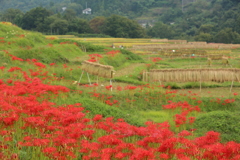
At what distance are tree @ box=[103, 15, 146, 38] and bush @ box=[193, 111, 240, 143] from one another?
60000 millimetres

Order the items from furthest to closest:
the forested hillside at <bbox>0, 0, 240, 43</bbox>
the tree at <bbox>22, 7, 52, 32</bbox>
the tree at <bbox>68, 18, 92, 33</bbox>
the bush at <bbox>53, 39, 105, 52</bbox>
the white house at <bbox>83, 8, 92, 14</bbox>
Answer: the white house at <bbox>83, 8, 92, 14</bbox>
the tree at <bbox>68, 18, 92, 33</bbox>
the forested hillside at <bbox>0, 0, 240, 43</bbox>
the tree at <bbox>22, 7, 52, 32</bbox>
the bush at <bbox>53, 39, 105, 52</bbox>

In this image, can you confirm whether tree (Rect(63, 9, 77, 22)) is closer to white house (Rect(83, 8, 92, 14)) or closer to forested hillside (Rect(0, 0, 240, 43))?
forested hillside (Rect(0, 0, 240, 43))

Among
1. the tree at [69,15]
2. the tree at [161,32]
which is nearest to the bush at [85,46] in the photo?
the tree at [69,15]

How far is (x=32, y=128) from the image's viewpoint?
19.7 feet

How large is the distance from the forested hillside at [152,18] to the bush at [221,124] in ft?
184

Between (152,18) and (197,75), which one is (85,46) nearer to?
(197,75)

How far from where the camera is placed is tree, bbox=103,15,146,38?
68.0 m

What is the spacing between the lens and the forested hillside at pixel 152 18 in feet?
210

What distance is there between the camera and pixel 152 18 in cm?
11588

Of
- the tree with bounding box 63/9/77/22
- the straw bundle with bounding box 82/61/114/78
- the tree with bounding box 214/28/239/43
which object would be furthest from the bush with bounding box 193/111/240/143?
the tree with bounding box 63/9/77/22

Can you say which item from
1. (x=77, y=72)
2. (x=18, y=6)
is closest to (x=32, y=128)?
(x=77, y=72)

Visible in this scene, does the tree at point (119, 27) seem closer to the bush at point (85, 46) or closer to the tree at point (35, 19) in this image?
the tree at point (35, 19)

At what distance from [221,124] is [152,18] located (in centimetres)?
11086

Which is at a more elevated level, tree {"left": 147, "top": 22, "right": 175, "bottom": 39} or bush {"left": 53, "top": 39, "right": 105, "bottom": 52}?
tree {"left": 147, "top": 22, "right": 175, "bottom": 39}
